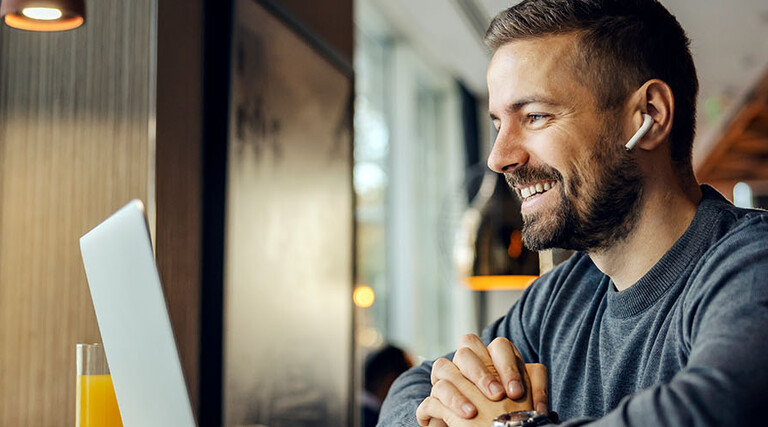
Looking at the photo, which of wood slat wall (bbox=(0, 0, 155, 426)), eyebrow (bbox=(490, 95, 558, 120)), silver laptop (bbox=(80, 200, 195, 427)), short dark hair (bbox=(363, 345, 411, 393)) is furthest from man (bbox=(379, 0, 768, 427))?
short dark hair (bbox=(363, 345, 411, 393))

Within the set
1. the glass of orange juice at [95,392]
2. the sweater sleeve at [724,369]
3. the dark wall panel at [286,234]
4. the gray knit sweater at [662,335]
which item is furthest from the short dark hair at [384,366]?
the sweater sleeve at [724,369]

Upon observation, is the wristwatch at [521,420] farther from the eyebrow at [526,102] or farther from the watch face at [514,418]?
the eyebrow at [526,102]

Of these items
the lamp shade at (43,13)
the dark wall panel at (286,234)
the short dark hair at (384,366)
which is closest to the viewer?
the lamp shade at (43,13)

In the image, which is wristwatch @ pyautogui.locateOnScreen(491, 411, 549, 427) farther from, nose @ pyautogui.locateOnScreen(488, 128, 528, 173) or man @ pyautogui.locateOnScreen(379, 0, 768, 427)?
nose @ pyautogui.locateOnScreen(488, 128, 528, 173)

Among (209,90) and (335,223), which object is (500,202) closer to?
(335,223)

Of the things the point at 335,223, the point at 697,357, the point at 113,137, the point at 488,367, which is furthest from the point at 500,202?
the point at 697,357

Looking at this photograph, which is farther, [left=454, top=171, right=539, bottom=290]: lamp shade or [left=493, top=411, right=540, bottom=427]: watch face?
[left=454, top=171, right=539, bottom=290]: lamp shade

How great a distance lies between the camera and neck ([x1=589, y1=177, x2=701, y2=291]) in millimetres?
1207

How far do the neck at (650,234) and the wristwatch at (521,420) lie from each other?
34 centimetres

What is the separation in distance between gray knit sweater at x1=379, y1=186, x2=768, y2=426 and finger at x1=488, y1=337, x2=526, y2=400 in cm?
11

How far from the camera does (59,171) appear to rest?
1645 millimetres

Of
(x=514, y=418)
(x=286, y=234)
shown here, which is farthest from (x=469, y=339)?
(x=286, y=234)

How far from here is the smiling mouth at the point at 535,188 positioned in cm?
125

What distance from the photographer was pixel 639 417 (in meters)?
0.80
